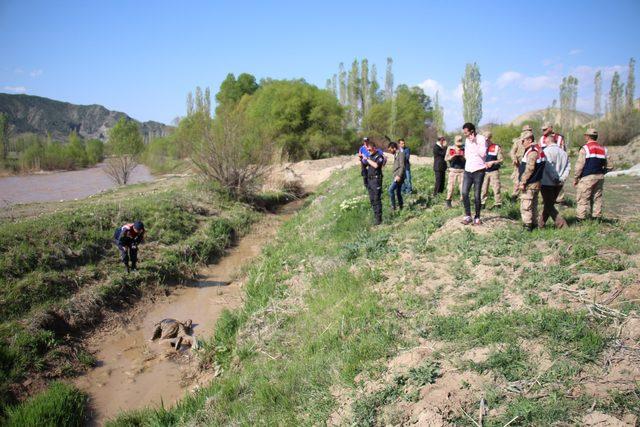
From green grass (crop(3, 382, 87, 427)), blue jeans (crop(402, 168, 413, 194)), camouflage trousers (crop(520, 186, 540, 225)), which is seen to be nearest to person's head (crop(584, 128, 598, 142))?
camouflage trousers (crop(520, 186, 540, 225))

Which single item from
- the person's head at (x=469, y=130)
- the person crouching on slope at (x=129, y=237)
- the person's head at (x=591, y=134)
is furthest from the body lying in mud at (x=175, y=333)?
the person's head at (x=591, y=134)

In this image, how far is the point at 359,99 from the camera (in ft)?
171

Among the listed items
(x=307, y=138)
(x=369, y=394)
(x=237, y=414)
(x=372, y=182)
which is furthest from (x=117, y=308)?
(x=307, y=138)

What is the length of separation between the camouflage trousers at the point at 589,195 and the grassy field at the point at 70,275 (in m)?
8.86

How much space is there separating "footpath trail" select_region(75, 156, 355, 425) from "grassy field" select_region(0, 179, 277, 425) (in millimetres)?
381

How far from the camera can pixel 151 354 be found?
25.2 feet

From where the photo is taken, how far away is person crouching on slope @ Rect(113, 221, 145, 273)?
29.6ft

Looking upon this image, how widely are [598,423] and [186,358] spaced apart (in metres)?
6.48

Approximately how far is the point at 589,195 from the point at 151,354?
845 cm

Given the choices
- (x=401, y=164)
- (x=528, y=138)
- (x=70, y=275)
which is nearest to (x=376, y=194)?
(x=401, y=164)

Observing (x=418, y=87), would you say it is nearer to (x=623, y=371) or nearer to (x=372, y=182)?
(x=372, y=182)

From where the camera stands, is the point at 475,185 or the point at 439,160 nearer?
the point at 475,185

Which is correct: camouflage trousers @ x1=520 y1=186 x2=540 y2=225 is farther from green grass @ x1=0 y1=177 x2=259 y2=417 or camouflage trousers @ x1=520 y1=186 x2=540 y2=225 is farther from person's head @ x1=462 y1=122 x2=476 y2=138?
green grass @ x1=0 y1=177 x2=259 y2=417

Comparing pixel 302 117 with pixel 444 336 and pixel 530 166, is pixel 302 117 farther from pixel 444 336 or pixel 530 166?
pixel 444 336
